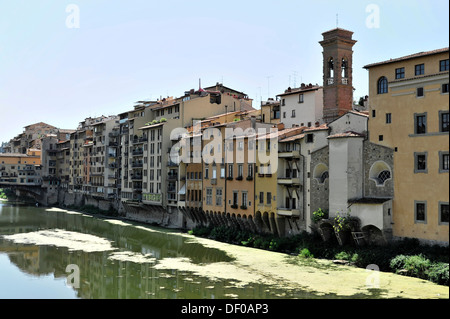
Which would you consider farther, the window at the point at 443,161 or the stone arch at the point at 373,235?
the stone arch at the point at 373,235

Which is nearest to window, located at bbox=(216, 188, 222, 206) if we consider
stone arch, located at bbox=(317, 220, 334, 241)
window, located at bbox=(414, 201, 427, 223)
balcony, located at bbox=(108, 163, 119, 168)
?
stone arch, located at bbox=(317, 220, 334, 241)

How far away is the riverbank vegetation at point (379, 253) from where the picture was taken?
102ft

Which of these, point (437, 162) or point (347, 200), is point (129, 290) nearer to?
point (347, 200)

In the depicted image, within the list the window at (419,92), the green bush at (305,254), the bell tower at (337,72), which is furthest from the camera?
the bell tower at (337,72)

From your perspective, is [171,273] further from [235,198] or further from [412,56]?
[412,56]

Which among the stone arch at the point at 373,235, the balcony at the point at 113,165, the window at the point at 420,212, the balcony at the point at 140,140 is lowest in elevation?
the stone arch at the point at 373,235

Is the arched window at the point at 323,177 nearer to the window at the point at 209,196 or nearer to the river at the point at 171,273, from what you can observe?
the river at the point at 171,273

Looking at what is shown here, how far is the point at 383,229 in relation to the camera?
35875 mm

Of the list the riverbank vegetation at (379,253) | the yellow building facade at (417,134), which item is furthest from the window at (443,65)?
the riverbank vegetation at (379,253)

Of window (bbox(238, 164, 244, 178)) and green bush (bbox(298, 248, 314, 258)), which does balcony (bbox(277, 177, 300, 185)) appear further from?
window (bbox(238, 164, 244, 178))

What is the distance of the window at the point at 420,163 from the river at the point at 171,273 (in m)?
7.52

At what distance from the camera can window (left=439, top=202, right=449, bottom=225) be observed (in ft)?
107
